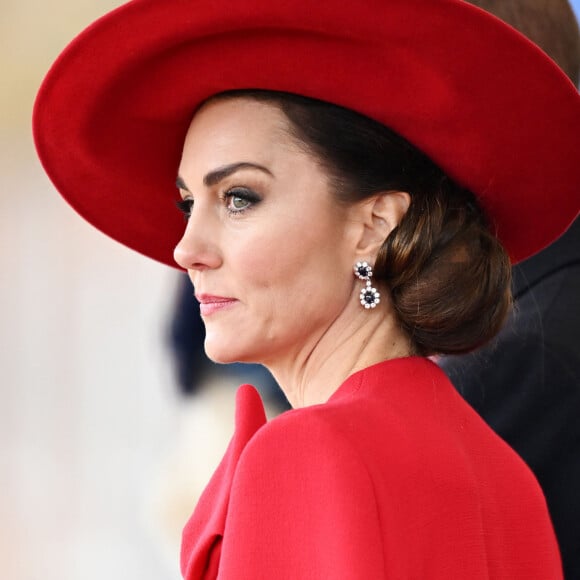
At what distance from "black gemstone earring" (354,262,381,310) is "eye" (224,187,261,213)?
16 centimetres

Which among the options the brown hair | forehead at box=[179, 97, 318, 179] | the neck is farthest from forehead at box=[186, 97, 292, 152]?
the brown hair

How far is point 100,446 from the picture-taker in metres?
3.06

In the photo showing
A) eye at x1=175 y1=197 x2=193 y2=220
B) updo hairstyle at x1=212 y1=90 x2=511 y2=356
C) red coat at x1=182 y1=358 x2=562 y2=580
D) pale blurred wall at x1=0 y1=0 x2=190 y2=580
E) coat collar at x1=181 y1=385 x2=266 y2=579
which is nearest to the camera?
red coat at x1=182 y1=358 x2=562 y2=580

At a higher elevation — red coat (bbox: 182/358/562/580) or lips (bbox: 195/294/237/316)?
lips (bbox: 195/294/237/316)

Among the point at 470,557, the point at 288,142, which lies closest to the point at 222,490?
the point at 470,557

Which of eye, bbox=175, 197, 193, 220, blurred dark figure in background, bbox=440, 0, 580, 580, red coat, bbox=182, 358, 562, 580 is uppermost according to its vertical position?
eye, bbox=175, 197, 193, 220

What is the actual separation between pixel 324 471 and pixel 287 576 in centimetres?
12

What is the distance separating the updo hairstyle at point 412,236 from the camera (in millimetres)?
1454

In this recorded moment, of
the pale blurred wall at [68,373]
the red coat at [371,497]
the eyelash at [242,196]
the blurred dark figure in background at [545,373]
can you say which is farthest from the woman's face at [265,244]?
the pale blurred wall at [68,373]

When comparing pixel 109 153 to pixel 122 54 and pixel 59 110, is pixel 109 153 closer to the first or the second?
pixel 59 110

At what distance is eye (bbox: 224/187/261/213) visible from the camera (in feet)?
4.81

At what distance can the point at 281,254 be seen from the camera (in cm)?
145

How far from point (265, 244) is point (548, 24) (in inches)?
31.4

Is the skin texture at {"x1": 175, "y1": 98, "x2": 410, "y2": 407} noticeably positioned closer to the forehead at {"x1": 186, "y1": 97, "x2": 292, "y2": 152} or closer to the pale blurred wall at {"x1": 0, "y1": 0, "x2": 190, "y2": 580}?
the forehead at {"x1": 186, "y1": 97, "x2": 292, "y2": 152}
